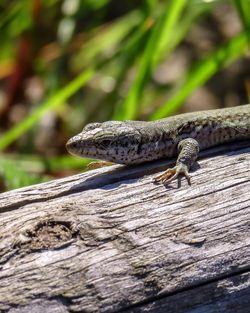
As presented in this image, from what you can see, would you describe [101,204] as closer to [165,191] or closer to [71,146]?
[165,191]

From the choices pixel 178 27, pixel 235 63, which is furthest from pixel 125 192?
pixel 235 63

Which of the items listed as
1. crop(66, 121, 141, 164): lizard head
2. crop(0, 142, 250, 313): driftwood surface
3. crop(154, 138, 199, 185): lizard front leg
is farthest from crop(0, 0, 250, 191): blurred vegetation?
crop(0, 142, 250, 313): driftwood surface

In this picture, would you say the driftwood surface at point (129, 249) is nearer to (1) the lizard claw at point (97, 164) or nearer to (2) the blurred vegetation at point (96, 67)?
(1) the lizard claw at point (97, 164)

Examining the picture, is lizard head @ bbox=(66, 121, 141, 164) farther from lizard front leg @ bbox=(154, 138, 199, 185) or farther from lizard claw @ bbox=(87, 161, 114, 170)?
lizard front leg @ bbox=(154, 138, 199, 185)

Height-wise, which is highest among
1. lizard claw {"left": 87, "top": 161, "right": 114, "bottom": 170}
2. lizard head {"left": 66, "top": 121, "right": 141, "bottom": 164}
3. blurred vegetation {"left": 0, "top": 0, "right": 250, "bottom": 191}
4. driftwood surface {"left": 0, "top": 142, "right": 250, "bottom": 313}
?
blurred vegetation {"left": 0, "top": 0, "right": 250, "bottom": 191}

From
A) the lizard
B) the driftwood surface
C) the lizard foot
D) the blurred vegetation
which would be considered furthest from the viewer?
the blurred vegetation

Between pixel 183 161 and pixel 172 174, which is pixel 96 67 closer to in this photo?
pixel 183 161

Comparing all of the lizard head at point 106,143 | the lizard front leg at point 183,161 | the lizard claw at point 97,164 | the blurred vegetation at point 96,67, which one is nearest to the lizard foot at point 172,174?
the lizard front leg at point 183,161

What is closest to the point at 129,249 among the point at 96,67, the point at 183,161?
the point at 183,161
